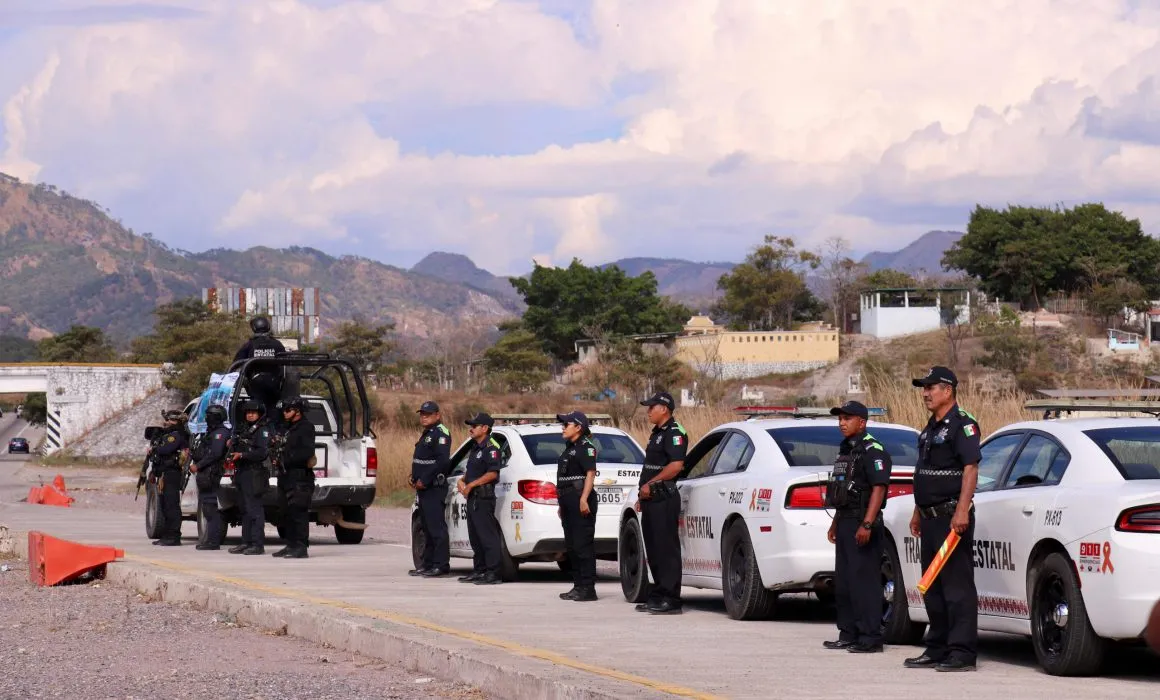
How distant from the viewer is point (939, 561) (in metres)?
9.27

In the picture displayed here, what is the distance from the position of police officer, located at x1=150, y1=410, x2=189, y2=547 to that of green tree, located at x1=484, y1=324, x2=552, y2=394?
8167cm

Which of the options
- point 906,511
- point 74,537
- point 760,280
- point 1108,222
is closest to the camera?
point 906,511

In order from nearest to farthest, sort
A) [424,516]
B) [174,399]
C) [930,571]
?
1. [930,571]
2. [424,516]
3. [174,399]

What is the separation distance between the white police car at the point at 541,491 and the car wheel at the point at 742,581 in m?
2.82

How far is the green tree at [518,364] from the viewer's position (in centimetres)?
10638

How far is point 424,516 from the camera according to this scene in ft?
55.0

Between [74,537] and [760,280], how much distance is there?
401 ft

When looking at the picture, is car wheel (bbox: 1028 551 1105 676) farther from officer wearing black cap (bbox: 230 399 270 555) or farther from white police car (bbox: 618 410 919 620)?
officer wearing black cap (bbox: 230 399 270 555)

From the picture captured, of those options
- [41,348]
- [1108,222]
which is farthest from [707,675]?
[41,348]

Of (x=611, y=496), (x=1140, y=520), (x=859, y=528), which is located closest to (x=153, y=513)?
(x=611, y=496)

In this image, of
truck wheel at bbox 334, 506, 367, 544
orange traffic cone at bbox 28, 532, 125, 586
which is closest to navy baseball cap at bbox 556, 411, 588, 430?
orange traffic cone at bbox 28, 532, 125, 586

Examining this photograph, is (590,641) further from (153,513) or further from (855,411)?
(153,513)

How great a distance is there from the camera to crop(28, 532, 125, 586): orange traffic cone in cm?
1616

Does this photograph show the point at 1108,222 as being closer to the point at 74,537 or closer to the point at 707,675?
the point at 74,537
